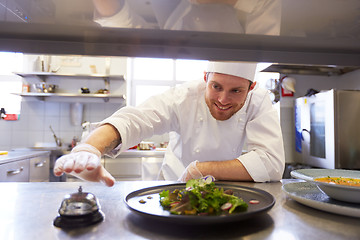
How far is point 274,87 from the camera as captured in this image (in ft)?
12.2

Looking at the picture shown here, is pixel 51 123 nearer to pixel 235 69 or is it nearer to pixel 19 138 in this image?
pixel 19 138

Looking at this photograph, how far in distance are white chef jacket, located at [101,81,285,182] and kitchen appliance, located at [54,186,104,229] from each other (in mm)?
615

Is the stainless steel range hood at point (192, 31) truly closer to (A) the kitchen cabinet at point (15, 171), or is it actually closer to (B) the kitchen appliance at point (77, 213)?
(B) the kitchen appliance at point (77, 213)

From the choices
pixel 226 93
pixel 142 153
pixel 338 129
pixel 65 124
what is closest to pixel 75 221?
pixel 226 93

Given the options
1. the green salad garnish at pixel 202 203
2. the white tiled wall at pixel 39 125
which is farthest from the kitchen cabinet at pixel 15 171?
the green salad garnish at pixel 202 203

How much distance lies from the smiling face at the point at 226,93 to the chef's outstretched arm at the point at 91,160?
57 cm

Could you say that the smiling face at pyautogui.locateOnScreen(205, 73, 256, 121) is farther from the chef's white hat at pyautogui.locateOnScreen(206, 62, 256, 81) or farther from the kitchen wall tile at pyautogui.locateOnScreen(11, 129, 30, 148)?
the kitchen wall tile at pyautogui.locateOnScreen(11, 129, 30, 148)

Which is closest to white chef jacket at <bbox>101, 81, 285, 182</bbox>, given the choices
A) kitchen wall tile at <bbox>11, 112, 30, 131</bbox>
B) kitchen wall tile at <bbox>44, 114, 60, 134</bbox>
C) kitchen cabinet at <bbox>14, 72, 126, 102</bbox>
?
kitchen cabinet at <bbox>14, 72, 126, 102</bbox>

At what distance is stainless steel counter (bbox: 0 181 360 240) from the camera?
0.56 m

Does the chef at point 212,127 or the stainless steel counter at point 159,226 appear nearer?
the stainless steel counter at point 159,226

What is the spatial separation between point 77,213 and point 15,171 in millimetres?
2287

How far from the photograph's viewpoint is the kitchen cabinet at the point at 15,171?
229 centimetres

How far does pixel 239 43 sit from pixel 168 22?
245 mm

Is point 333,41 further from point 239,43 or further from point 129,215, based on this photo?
point 129,215
